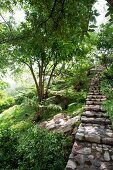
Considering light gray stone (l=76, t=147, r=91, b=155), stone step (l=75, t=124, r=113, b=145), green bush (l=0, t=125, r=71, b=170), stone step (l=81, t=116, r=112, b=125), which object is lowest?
green bush (l=0, t=125, r=71, b=170)

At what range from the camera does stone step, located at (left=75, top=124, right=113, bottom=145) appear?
5200mm

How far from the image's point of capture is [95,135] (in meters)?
5.36

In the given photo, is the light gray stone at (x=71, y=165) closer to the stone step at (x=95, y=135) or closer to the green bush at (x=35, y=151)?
the green bush at (x=35, y=151)

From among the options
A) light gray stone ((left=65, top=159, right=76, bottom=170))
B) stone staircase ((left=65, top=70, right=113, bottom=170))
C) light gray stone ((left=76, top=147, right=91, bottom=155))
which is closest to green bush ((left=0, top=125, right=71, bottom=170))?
stone staircase ((left=65, top=70, right=113, bottom=170))

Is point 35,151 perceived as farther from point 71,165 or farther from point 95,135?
point 95,135

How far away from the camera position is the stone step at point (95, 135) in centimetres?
520

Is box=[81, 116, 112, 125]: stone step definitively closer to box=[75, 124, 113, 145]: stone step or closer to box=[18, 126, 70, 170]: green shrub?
box=[75, 124, 113, 145]: stone step

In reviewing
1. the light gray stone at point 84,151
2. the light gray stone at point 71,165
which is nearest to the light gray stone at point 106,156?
the light gray stone at point 84,151

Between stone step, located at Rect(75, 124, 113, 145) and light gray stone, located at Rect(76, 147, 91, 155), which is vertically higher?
stone step, located at Rect(75, 124, 113, 145)

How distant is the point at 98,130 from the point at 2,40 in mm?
4748

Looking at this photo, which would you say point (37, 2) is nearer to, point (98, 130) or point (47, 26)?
point (47, 26)

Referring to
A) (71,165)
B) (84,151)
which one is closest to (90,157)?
(84,151)

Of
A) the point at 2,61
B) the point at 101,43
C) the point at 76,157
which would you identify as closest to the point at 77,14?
the point at 76,157

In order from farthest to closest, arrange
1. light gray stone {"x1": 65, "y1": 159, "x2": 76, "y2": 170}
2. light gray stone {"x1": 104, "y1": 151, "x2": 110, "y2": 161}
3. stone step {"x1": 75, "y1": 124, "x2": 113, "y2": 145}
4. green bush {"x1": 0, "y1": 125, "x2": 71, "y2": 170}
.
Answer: green bush {"x1": 0, "y1": 125, "x2": 71, "y2": 170}
stone step {"x1": 75, "y1": 124, "x2": 113, "y2": 145}
light gray stone {"x1": 104, "y1": 151, "x2": 110, "y2": 161}
light gray stone {"x1": 65, "y1": 159, "x2": 76, "y2": 170}
